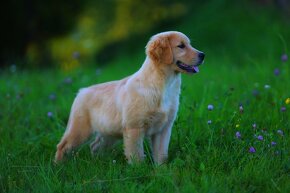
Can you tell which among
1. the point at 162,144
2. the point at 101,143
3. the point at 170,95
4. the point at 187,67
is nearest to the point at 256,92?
the point at 187,67

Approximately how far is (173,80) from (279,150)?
1.20 meters

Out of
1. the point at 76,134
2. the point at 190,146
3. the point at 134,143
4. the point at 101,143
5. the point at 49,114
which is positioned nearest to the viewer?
the point at 134,143

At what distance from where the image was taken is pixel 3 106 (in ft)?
24.8

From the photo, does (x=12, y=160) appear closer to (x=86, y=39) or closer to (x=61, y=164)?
(x=61, y=164)

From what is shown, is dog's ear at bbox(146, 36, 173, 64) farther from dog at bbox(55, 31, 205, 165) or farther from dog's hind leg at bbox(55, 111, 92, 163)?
dog's hind leg at bbox(55, 111, 92, 163)

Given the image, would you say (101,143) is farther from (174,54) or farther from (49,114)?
(174,54)

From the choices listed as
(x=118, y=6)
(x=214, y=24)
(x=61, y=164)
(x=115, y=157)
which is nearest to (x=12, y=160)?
(x=61, y=164)

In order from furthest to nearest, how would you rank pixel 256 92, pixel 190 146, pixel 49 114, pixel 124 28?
pixel 124 28 → pixel 49 114 → pixel 256 92 → pixel 190 146

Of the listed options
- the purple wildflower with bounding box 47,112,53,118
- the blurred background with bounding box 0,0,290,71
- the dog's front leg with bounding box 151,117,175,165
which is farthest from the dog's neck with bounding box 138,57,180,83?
the blurred background with bounding box 0,0,290,71

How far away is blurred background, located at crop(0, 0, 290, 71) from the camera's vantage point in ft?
39.3

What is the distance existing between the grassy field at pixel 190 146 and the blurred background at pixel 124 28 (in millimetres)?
2970

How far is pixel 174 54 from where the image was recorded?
17.4 ft

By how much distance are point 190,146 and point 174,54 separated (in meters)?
0.90

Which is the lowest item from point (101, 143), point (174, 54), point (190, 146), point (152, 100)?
point (101, 143)
